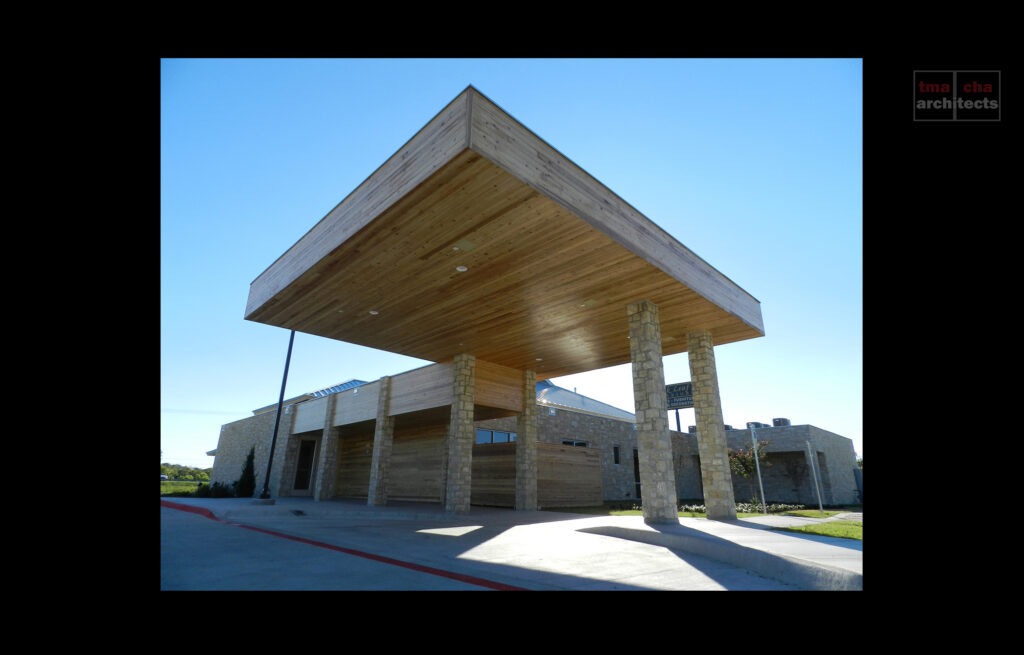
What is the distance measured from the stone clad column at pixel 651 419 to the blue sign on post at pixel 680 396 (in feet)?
81.8

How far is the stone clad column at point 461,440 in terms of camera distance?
1489 centimetres

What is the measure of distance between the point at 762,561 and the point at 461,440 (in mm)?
10460

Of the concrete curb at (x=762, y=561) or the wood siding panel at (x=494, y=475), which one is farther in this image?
the wood siding panel at (x=494, y=475)

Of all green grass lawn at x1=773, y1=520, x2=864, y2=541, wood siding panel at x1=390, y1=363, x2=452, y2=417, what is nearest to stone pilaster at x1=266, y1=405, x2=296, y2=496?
wood siding panel at x1=390, y1=363, x2=452, y2=417

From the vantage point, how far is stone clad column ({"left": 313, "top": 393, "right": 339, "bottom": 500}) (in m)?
21.4

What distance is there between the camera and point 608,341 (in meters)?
14.6

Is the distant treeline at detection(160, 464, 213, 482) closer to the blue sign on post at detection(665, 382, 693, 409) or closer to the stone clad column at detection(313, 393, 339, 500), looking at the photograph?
the stone clad column at detection(313, 393, 339, 500)

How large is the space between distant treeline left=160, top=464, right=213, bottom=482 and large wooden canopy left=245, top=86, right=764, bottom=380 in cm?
5255

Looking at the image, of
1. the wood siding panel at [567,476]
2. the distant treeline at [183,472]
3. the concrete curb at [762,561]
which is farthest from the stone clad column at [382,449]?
the distant treeline at [183,472]

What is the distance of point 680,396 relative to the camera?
115ft

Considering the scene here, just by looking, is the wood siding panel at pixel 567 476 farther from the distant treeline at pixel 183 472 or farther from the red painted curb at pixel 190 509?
the distant treeline at pixel 183 472
